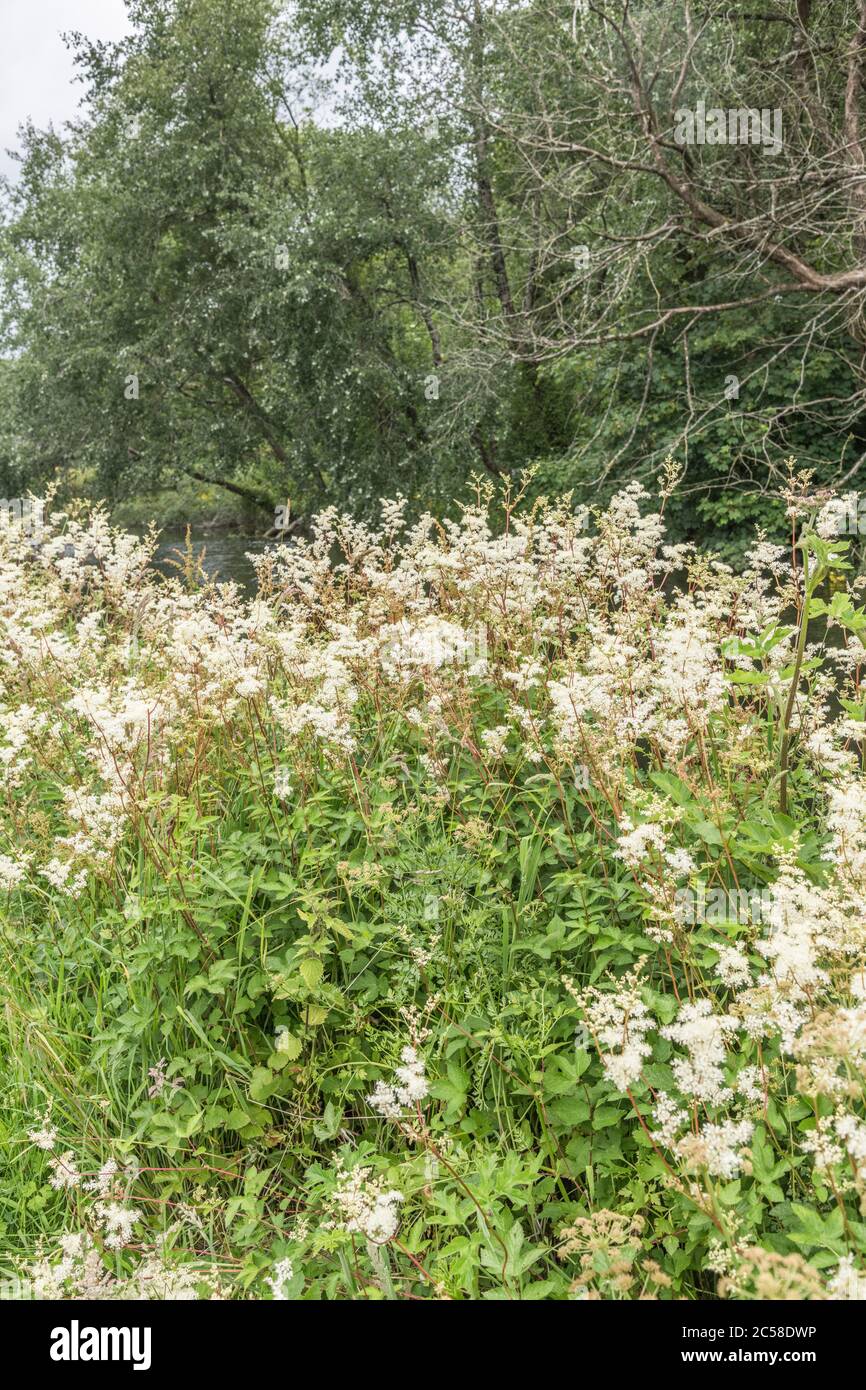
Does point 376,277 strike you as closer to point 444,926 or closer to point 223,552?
point 223,552

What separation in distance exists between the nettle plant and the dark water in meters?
13.4

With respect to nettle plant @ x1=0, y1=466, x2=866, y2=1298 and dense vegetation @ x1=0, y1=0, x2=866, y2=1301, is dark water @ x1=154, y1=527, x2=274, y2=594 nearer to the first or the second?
dense vegetation @ x1=0, y1=0, x2=866, y2=1301

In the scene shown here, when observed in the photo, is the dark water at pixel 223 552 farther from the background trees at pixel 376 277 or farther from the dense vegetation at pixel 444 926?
the dense vegetation at pixel 444 926

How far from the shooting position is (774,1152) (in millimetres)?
2072

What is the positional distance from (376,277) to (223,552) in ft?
29.4

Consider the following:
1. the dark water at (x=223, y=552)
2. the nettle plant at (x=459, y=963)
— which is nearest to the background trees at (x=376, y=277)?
the dark water at (x=223, y=552)

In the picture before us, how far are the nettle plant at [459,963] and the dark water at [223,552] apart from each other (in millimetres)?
13405

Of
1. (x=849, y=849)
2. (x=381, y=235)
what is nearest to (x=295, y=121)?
(x=381, y=235)

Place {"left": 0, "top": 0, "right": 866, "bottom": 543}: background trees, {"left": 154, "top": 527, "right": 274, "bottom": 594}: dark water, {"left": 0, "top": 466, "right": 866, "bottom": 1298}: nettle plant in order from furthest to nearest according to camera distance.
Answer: {"left": 154, "top": 527, "right": 274, "bottom": 594}: dark water → {"left": 0, "top": 0, "right": 866, "bottom": 543}: background trees → {"left": 0, "top": 466, "right": 866, "bottom": 1298}: nettle plant

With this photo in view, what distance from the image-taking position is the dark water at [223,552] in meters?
19.1

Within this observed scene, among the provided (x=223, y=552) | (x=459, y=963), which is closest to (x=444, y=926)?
(x=459, y=963)

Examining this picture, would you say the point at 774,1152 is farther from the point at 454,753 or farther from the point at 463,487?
the point at 463,487

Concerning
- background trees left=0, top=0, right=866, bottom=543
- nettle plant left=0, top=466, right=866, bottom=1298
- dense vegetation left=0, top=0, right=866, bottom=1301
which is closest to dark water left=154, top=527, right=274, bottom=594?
background trees left=0, top=0, right=866, bottom=543

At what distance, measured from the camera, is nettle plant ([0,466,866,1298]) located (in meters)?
1.97
